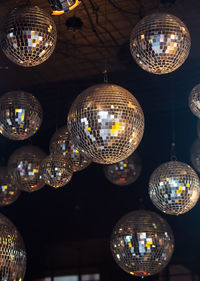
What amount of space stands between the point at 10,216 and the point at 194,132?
2407mm

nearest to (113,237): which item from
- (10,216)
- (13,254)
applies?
(13,254)

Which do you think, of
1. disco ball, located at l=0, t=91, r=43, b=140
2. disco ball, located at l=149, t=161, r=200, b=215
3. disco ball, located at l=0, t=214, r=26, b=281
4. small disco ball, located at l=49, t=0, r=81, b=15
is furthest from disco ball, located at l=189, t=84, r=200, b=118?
disco ball, located at l=0, t=214, r=26, b=281

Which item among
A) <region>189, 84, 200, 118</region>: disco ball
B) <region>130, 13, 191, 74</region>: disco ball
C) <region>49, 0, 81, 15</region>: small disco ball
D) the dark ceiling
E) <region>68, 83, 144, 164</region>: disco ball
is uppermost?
<region>49, 0, 81, 15</region>: small disco ball

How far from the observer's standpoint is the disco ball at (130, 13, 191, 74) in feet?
7.20

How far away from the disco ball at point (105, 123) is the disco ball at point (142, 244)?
1.50 metres

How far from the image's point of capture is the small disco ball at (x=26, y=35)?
2.19 m

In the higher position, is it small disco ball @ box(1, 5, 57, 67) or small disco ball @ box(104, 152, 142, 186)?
small disco ball @ box(1, 5, 57, 67)

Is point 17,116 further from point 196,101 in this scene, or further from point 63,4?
point 196,101

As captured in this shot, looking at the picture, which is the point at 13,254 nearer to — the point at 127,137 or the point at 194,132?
the point at 127,137

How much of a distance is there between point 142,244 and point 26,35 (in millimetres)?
1937

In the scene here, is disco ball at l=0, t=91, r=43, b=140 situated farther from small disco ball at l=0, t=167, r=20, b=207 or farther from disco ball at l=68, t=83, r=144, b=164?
small disco ball at l=0, t=167, r=20, b=207

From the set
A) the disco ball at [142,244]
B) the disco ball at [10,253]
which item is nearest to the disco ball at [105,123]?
the disco ball at [10,253]

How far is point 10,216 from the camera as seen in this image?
5668mm

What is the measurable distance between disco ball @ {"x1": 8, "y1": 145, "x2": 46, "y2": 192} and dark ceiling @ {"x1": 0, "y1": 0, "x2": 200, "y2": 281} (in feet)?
2.99
